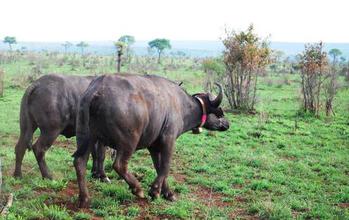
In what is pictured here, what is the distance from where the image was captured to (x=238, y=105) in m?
20.6

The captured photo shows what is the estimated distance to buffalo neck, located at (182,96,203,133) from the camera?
8102 mm

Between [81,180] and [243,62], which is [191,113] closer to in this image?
[81,180]

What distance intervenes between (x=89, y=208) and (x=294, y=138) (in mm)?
9230

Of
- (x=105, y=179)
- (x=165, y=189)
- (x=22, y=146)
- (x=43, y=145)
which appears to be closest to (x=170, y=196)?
(x=165, y=189)

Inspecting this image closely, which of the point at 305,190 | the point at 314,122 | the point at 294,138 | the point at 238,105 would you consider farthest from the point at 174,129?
the point at 238,105

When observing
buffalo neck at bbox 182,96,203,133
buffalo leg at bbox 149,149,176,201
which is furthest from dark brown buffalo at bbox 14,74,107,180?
buffalo neck at bbox 182,96,203,133

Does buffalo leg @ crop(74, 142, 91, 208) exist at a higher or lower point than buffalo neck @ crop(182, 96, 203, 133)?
lower

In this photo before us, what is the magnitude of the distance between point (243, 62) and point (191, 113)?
12.4 metres

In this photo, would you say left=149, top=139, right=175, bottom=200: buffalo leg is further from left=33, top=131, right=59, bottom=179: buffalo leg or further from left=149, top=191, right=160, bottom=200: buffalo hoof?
left=33, top=131, right=59, bottom=179: buffalo leg

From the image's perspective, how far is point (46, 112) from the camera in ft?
25.9

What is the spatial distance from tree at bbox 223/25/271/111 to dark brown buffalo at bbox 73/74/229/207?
41.7ft

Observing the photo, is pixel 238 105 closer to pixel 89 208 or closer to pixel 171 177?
pixel 171 177

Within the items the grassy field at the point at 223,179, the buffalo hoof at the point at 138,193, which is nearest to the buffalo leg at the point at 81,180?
the grassy field at the point at 223,179

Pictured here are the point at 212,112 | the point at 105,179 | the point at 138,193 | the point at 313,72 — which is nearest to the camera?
the point at 138,193
